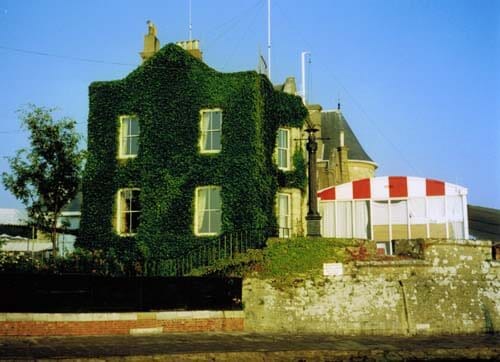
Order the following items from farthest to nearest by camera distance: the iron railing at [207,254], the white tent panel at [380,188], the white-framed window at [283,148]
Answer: the white tent panel at [380,188] → the white-framed window at [283,148] → the iron railing at [207,254]

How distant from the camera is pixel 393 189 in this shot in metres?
25.3

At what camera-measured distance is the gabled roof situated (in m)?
40.6

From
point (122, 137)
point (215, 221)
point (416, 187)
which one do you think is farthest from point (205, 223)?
point (416, 187)

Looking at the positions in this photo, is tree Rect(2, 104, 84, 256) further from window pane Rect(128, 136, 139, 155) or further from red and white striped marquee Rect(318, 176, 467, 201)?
red and white striped marquee Rect(318, 176, 467, 201)

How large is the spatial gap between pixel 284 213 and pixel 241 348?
41.2 feet

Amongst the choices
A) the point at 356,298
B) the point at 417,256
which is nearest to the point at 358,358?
the point at 356,298

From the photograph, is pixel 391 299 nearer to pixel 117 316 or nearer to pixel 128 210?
pixel 117 316

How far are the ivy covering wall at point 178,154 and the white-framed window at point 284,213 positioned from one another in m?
0.67

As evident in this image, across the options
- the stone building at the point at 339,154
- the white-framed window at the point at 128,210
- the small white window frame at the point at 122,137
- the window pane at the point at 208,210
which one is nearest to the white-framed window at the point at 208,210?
the window pane at the point at 208,210

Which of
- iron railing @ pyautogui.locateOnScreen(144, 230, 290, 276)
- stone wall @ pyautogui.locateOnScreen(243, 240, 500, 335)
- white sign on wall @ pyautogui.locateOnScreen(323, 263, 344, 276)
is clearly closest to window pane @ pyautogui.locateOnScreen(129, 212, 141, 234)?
iron railing @ pyautogui.locateOnScreen(144, 230, 290, 276)

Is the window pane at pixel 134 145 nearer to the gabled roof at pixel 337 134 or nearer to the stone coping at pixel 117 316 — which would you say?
the stone coping at pixel 117 316

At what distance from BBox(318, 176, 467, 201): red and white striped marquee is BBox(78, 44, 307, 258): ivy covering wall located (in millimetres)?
2652

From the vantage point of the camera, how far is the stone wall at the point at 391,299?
15914 millimetres

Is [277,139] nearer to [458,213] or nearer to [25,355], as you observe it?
[458,213]
